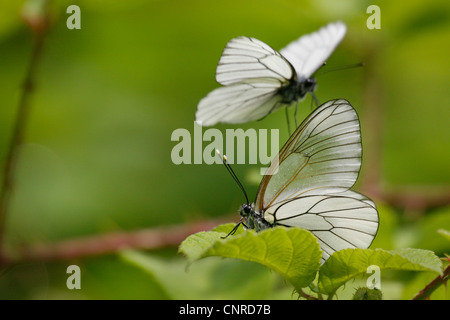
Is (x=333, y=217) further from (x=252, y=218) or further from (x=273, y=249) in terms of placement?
(x=273, y=249)

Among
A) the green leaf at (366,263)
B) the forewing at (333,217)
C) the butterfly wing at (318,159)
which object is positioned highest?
the butterfly wing at (318,159)

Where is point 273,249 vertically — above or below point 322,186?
below

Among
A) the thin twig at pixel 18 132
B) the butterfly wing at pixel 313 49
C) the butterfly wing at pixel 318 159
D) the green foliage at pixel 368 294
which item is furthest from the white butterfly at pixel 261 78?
the green foliage at pixel 368 294

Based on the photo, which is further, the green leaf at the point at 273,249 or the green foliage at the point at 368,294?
the green foliage at the point at 368,294

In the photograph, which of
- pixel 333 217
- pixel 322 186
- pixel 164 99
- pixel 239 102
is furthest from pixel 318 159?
pixel 164 99

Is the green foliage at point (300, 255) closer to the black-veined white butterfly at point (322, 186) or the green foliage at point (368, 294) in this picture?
the green foliage at point (368, 294)
